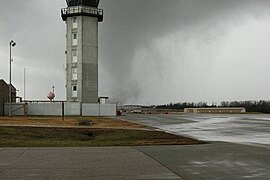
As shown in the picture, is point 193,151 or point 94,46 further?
point 94,46

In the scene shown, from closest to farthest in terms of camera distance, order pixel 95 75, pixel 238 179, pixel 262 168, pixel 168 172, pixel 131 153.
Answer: pixel 238 179
pixel 168 172
pixel 262 168
pixel 131 153
pixel 95 75

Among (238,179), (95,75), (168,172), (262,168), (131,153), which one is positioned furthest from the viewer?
(95,75)

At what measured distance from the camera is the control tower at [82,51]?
63.6 m

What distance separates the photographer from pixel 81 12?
214 ft

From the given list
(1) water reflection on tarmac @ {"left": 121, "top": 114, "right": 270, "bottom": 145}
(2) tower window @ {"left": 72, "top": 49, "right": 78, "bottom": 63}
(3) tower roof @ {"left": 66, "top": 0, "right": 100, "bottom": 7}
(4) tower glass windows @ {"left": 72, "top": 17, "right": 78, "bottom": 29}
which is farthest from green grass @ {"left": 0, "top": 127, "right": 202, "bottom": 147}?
(3) tower roof @ {"left": 66, "top": 0, "right": 100, "bottom": 7}

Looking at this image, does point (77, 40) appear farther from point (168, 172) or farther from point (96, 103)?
point (168, 172)

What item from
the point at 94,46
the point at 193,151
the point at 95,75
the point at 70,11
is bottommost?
the point at 193,151

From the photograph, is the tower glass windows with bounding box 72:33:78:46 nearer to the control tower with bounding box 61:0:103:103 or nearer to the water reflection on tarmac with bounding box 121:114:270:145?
the control tower with bounding box 61:0:103:103

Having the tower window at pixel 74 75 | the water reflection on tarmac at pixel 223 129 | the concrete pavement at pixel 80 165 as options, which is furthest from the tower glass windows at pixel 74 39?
the concrete pavement at pixel 80 165

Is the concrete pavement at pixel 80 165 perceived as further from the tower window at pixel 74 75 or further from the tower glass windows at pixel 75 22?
the tower glass windows at pixel 75 22

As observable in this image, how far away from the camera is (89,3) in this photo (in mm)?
67125

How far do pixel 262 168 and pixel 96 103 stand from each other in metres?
54.7

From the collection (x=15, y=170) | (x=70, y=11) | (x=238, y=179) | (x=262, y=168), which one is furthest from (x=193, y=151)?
(x=70, y=11)

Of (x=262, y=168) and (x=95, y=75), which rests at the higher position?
(x=95, y=75)
